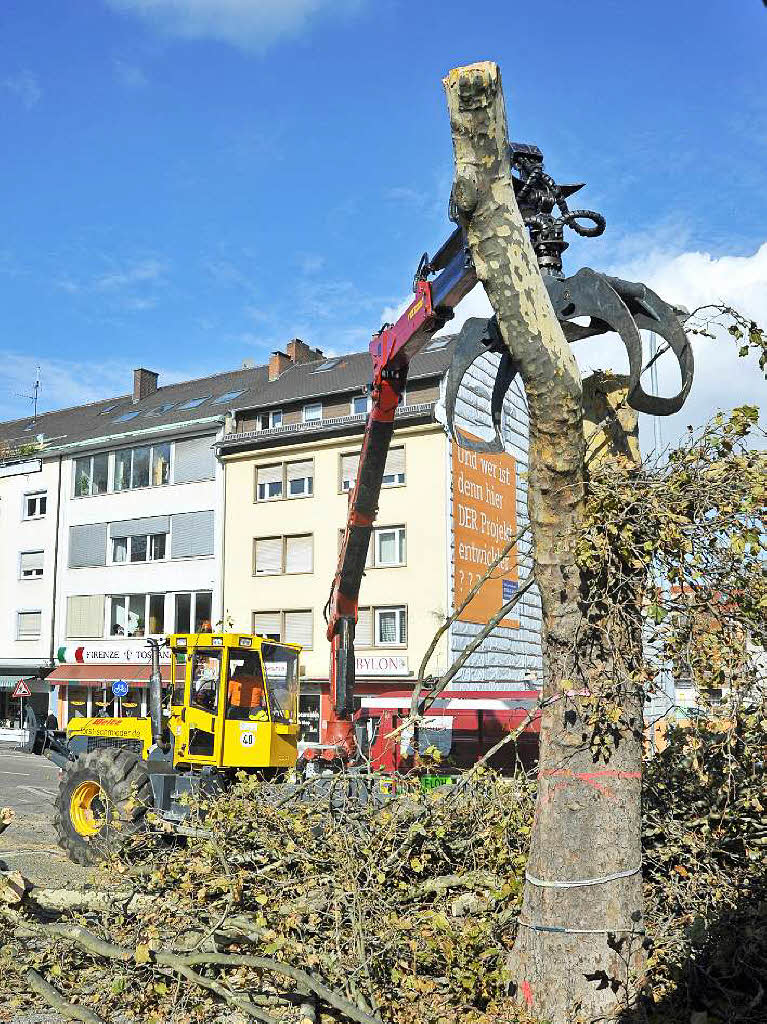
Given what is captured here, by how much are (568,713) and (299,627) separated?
25.3 m

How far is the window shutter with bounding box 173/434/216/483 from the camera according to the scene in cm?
3288

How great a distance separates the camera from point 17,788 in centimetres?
1858

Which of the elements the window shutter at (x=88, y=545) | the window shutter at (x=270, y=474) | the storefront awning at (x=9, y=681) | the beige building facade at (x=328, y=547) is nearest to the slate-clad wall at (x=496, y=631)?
the beige building facade at (x=328, y=547)

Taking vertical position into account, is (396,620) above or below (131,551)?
below

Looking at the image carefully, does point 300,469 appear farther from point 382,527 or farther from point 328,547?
point 382,527

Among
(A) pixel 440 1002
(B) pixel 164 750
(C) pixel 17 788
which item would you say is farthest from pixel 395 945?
(C) pixel 17 788

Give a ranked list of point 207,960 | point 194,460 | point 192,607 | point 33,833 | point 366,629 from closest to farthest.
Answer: point 207,960 → point 33,833 → point 366,629 → point 192,607 → point 194,460

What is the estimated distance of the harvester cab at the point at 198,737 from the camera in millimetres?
10805

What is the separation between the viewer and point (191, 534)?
107 ft

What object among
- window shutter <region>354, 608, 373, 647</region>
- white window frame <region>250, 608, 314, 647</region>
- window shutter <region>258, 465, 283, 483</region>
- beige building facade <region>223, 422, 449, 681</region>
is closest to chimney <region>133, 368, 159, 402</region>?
beige building facade <region>223, 422, 449, 681</region>

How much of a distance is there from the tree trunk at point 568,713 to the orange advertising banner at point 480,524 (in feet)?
68.5

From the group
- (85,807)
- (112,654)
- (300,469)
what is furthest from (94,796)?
(112,654)

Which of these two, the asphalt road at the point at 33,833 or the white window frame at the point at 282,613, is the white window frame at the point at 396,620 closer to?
the white window frame at the point at 282,613

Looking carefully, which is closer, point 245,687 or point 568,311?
point 568,311
